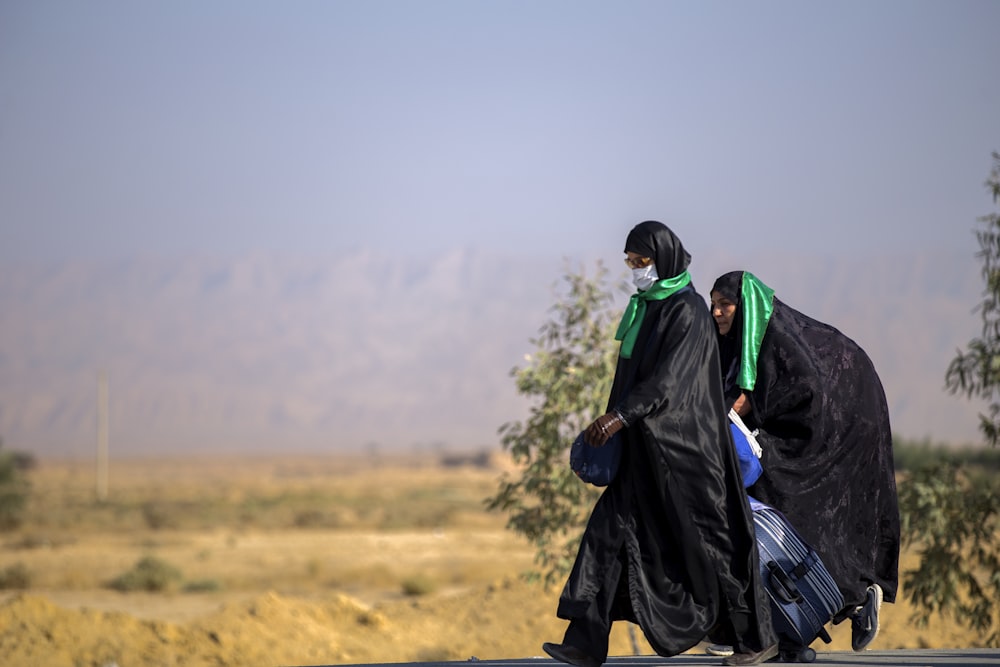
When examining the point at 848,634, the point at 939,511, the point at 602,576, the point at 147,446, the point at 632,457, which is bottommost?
the point at 147,446

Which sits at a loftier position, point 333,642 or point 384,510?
point 333,642

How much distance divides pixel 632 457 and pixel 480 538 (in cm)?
3854

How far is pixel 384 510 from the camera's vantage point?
2333 inches

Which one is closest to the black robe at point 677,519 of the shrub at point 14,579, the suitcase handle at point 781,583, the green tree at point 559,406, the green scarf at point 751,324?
the suitcase handle at point 781,583

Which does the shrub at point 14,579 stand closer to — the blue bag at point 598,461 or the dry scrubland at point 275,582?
the dry scrubland at point 275,582

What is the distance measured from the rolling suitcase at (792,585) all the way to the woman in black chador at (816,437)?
16 centimetres

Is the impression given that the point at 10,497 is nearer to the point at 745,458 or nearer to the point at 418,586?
the point at 418,586

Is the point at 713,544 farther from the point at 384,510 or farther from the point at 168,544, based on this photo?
the point at 384,510

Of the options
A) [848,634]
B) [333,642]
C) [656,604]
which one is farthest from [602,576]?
[848,634]

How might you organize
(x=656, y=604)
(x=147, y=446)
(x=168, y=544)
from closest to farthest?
(x=656, y=604) → (x=168, y=544) → (x=147, y=446)

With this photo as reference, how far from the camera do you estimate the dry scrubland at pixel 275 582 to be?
50.2 ft

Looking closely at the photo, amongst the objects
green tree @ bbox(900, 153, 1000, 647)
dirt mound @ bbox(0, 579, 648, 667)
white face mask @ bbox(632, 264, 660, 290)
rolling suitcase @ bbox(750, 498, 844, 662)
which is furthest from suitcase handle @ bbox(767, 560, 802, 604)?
dirt mound @ bbox(0, 579, 648, 667)

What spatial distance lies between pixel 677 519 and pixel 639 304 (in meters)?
1.06

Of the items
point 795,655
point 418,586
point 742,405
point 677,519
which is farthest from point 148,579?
point 677,519
